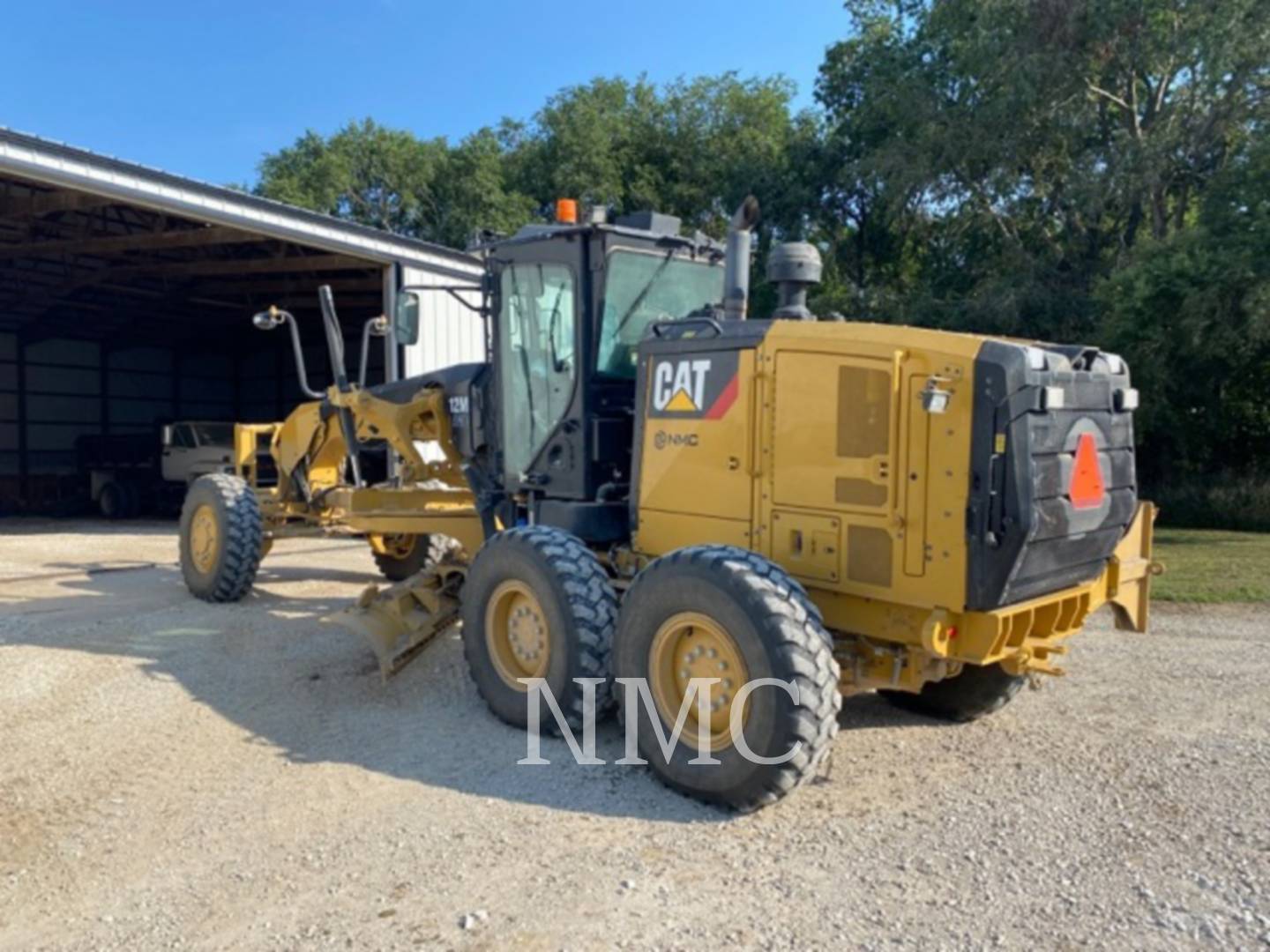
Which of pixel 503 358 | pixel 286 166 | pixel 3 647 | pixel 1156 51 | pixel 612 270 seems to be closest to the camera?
pixel 612 270

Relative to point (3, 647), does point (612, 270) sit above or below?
above

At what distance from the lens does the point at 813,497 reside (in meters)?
4.59

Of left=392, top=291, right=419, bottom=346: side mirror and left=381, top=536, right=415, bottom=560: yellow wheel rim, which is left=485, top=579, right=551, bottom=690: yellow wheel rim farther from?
left=381, top=536, right=415, bottom=560: yellow wheel rim

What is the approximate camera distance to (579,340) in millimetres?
5836

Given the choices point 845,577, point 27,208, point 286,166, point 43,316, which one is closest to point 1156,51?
point 845,577

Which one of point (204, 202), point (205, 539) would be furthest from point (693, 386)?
point (204, 202)

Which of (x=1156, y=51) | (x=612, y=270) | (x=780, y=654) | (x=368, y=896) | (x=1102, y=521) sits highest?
(x=1156, y=51)

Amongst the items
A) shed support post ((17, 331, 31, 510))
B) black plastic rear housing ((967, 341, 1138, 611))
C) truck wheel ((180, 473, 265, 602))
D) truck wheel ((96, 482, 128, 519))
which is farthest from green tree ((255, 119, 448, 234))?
black plastic rear housing ((967, 341, 1138, 611))

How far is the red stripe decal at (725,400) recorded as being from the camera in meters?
4.85

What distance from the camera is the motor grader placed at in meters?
4.11

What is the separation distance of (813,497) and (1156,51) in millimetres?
16434

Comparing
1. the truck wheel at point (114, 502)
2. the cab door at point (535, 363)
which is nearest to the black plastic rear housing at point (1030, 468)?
the cab door at point (535, 363)

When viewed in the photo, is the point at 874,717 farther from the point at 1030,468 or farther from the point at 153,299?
the point at 153,299

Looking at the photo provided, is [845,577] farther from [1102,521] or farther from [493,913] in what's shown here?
[493,913]
